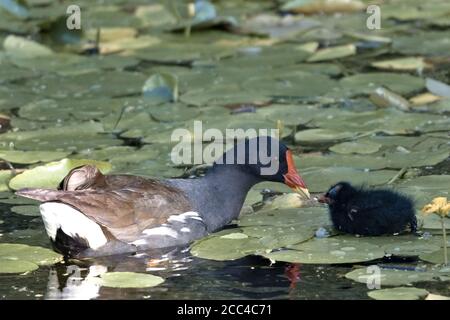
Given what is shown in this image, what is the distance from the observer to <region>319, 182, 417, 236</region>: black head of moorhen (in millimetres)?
5477

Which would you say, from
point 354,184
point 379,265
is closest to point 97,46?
point 354,184

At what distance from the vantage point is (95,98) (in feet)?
26.0

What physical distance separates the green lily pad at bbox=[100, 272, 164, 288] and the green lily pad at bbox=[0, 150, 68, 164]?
1722 mm

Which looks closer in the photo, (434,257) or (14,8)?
(434,257)

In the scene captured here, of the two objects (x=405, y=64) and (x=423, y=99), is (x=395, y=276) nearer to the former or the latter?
(x=423, y=99)

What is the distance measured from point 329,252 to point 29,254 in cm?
131

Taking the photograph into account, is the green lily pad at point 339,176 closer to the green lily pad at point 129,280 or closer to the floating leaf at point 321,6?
the green lily pad at point 129,280

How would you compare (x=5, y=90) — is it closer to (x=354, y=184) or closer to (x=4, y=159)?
(x=4, y=159)

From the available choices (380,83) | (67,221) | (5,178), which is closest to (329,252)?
(67,221)

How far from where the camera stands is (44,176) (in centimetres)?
621

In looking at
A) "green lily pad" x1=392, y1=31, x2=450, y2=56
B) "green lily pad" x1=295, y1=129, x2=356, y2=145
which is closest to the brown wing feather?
"green lily pad" x1=295, y1=129, x2=356, y2=145
